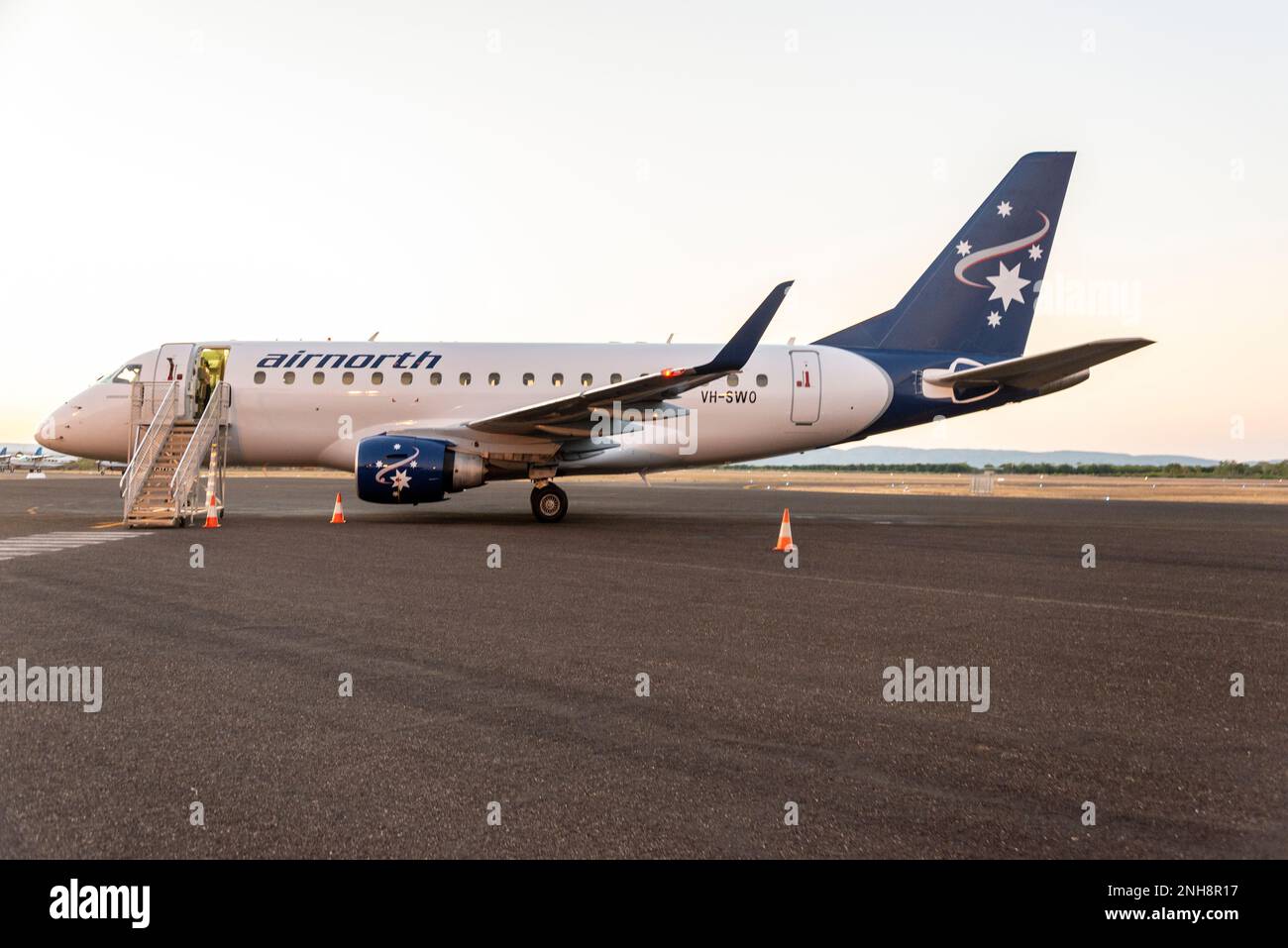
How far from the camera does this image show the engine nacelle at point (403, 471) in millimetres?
16891

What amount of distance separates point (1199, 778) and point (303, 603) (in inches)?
287

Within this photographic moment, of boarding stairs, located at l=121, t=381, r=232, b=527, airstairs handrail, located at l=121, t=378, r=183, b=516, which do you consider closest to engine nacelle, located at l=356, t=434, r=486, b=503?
boarding stairs, located at l=121, t=381, r=232, b=527

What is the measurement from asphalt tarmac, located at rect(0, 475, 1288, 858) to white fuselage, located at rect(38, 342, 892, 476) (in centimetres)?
782

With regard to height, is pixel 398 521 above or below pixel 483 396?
below

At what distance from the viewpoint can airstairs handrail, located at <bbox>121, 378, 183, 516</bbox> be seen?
16.7 m

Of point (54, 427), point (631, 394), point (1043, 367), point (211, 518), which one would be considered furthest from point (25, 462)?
point (1043, 367)

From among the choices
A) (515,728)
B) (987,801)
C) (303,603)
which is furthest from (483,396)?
(987,801)

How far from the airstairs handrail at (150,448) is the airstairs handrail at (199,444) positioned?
523mm

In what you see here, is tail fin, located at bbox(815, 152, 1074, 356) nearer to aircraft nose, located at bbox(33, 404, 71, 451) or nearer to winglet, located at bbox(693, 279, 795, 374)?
winglet, located at bbox(693, 279, 795, 374)

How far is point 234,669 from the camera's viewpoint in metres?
5.71
